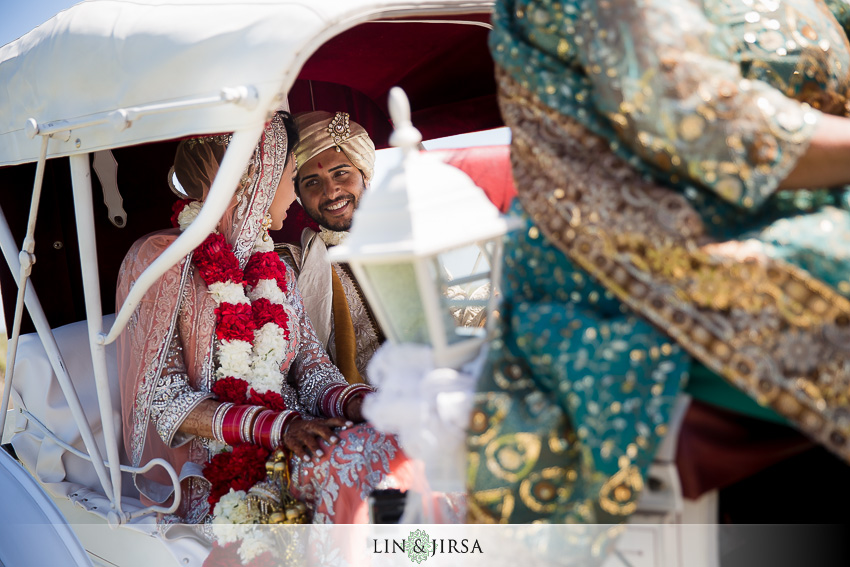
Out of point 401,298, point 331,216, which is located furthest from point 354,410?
point 401,298

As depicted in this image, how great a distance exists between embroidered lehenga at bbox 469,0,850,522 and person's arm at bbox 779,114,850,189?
29mm

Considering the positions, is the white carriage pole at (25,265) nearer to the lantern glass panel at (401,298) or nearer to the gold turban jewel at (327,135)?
the gold turban jewel at (327,135)

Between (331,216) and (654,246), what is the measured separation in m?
1.97

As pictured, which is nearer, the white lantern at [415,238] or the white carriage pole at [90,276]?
the white lantern at [415,238]

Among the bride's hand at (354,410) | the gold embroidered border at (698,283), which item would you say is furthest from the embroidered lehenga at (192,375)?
the gold embroidered border at (698,283)

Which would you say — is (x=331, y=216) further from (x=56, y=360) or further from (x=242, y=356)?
(x=56, y=360)

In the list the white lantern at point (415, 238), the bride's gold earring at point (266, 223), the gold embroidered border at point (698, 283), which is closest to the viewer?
the gold embroidered border at point (698, 283)

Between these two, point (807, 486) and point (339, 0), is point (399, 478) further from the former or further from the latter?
point (339, 0)

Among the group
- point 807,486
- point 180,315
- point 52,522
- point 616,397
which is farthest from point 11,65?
point 807,486

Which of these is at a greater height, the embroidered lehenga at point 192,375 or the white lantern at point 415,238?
the white lantern at point 415,238

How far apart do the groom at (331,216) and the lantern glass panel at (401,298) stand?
4.94ft

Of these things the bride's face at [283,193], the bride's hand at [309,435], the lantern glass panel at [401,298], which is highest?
the lantern glass panel at [401,298]

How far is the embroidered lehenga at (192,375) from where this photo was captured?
193 cm

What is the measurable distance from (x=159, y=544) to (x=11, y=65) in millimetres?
1561
